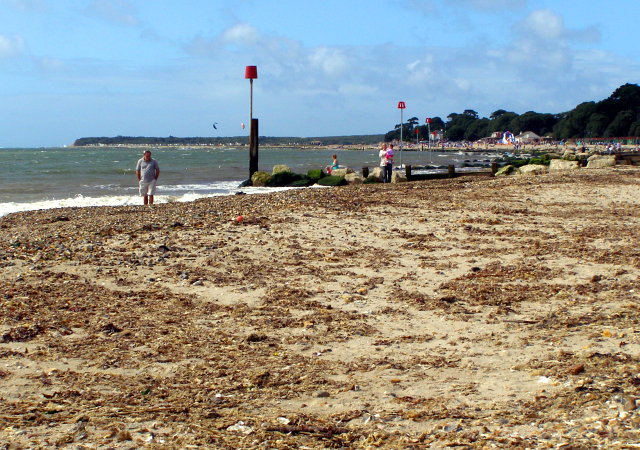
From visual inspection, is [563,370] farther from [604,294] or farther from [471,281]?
[471,281]

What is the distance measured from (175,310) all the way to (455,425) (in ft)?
10.7

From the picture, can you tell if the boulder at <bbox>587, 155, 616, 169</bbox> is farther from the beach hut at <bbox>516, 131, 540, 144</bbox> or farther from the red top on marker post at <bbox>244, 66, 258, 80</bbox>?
the beach hut at <bbox>516, 131, 540, 144</bbox>

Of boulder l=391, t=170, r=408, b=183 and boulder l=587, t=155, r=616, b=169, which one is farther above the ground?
boulder l=587, t=155, r=616, b=169

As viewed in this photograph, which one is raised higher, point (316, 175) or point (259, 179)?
point (316, 175)

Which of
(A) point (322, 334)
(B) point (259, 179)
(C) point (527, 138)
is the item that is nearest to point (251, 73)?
(B) point (259, 179)

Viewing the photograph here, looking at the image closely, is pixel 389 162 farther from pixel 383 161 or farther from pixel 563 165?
pixel 563 165

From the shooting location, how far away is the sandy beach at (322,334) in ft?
12.2

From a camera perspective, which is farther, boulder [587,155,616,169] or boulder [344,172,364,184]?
boulder [587,155,616,169]

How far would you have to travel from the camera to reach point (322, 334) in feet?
18.4

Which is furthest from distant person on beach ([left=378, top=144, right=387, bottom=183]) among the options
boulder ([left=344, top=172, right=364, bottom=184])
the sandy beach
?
the sandy beach

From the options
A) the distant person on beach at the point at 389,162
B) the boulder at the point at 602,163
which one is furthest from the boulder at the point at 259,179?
the boulder at the point at 602,163

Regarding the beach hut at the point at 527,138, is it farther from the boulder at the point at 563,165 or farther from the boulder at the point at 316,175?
the boulder at the point at 316,175

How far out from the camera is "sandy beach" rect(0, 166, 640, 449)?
372 cm

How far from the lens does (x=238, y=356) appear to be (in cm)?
511
